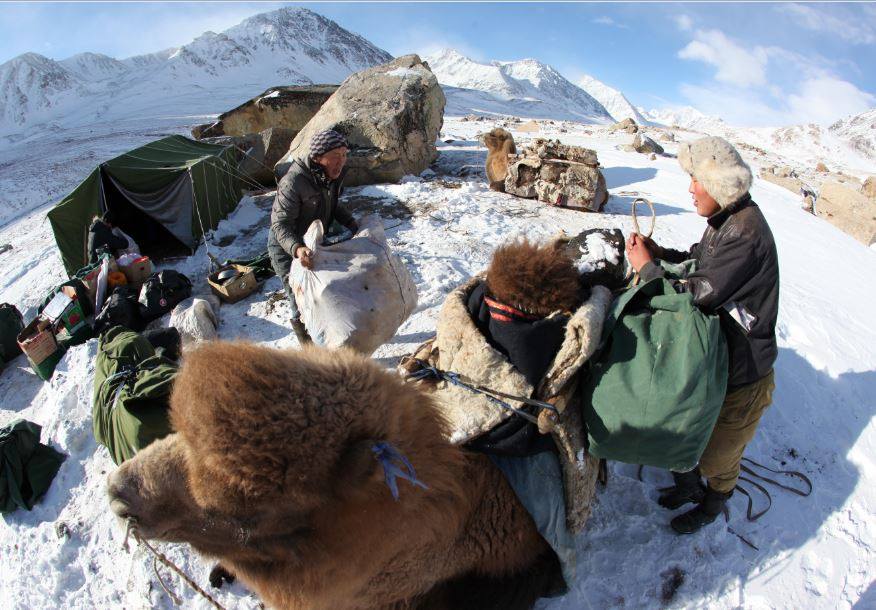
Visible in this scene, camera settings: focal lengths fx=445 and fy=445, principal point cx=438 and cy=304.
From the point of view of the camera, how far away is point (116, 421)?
9.07 ft

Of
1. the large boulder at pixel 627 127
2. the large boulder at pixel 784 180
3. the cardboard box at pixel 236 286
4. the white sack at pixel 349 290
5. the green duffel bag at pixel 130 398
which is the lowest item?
the cardboard box at pixel 236 286

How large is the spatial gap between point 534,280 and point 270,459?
1.20 meters

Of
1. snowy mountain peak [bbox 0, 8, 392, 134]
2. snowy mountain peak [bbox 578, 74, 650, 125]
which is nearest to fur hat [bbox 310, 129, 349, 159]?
snowy mountain peak [bbox 0, 8, 392, 134]

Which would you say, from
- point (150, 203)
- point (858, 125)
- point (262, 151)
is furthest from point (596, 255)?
point (858, 125)

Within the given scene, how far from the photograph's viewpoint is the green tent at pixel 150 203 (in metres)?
7.18

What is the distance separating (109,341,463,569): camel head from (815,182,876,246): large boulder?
37.2 feet

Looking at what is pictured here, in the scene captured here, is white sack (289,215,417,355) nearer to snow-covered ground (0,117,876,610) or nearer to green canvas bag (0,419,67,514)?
snow-covered ground (0,117,876,610)

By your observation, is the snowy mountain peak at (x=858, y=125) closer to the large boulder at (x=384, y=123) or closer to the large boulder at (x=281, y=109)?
the large boulder at (x=281, y=109)

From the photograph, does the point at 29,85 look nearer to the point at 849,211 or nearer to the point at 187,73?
the point at 187,73

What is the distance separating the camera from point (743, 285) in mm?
2020

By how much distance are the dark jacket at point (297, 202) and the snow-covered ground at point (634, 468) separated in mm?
940

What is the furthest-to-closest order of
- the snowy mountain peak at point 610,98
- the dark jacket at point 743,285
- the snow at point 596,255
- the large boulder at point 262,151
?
the snowy mountain peak at point 610,98 < the large boulder at point 262,151 < the snow at point 596,255 < the dark jacket at point 743,285

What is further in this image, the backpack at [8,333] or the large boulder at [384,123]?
the large boulder at [384,123]

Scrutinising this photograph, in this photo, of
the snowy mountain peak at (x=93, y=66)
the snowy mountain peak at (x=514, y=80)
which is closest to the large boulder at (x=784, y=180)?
the snowy mountain peak at (x=514, y=80)
